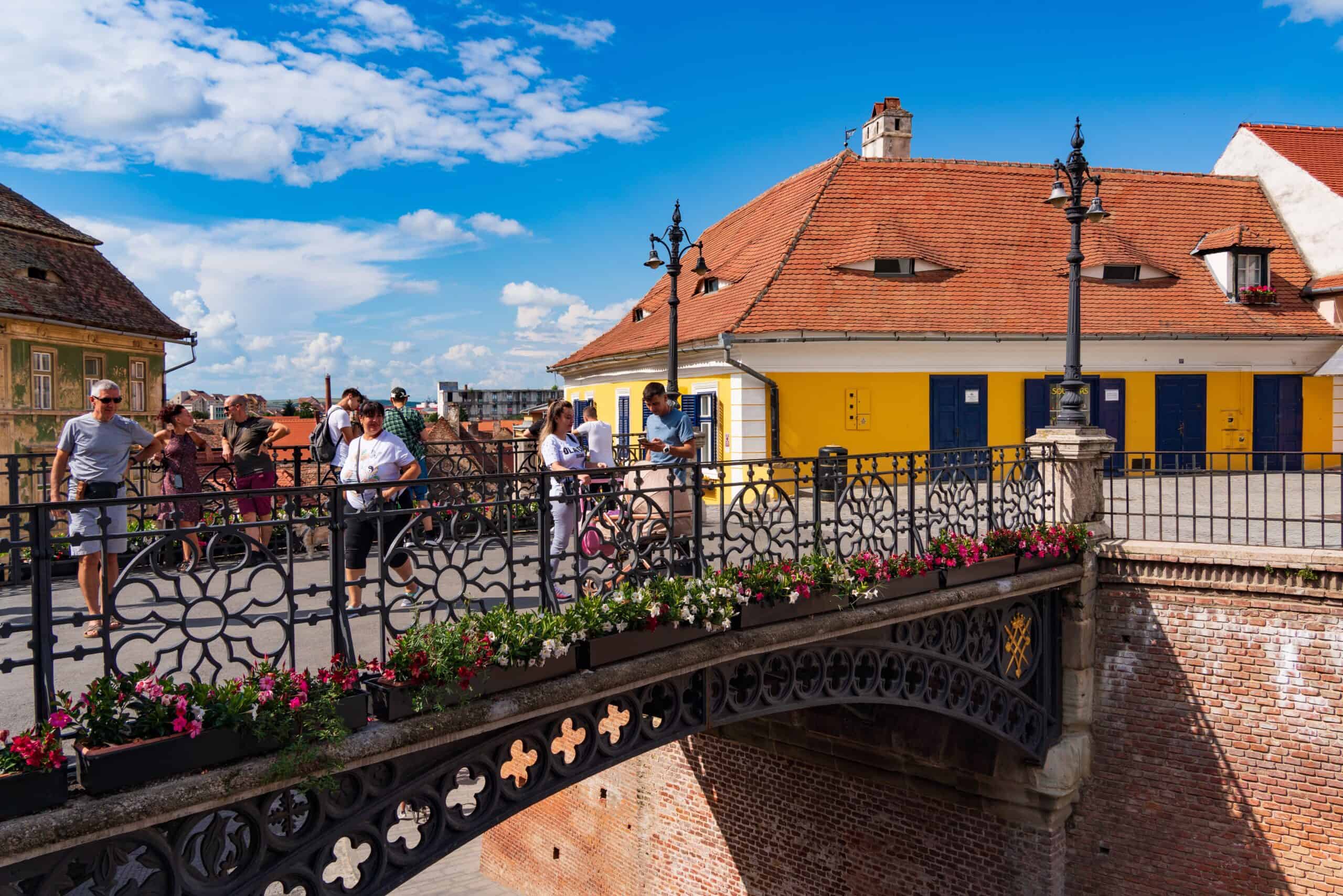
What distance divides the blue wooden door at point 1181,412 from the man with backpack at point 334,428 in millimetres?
15874

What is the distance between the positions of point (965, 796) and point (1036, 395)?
383 inches

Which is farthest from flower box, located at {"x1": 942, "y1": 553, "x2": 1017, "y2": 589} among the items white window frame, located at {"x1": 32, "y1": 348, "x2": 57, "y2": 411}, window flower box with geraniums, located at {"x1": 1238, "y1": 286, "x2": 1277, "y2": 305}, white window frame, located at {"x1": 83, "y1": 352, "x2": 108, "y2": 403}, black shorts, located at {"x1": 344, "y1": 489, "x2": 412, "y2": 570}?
white window frame, located at {"x1": 83, "y1": 352, "x2": 108, "y2": 403}

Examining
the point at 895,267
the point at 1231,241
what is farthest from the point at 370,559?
the point at 1231,241

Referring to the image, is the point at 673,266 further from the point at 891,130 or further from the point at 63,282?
the point at 63,282

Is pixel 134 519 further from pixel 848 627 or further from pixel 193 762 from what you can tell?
pixel 848 627

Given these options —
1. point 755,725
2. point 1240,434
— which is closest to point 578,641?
point 755,725

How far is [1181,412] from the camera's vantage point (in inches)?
731

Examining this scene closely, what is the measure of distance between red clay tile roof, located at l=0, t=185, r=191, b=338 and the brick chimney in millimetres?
22447

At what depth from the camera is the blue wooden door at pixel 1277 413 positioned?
18844 millimetres

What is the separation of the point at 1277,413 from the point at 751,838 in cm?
1414

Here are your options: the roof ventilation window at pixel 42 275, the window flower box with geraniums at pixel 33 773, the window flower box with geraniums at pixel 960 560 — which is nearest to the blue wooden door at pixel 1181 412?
the window flower box with geraniums at pixel 960 560

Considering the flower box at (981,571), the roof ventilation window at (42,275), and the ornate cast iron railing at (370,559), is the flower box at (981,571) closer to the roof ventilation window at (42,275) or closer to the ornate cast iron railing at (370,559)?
the ornate cast iron railing at (370,559)

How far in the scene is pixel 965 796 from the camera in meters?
10.7

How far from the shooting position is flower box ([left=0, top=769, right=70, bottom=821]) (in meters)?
3.43
